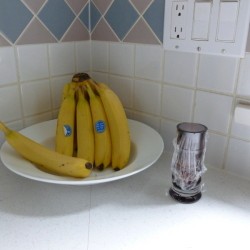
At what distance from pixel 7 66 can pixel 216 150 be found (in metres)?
0.53

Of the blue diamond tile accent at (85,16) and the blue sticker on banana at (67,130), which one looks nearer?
the blue sticker on banana at (67,130)

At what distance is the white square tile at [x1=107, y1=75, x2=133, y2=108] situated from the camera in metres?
0.79

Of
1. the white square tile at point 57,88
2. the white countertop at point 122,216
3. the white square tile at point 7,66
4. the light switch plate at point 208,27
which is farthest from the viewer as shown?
the white square tile at point 57,88

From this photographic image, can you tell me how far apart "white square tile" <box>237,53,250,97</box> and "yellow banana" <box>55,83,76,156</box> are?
1.13 ft

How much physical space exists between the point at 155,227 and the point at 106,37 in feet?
1.75

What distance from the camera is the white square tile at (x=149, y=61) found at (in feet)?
2.31

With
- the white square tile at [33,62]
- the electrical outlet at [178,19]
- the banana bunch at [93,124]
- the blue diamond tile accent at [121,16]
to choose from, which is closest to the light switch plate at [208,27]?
the electrical outlet at [178,19]

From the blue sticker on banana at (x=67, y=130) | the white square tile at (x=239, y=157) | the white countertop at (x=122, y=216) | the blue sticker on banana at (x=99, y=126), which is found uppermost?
the blue sticker on banana at (x=99, y=126)

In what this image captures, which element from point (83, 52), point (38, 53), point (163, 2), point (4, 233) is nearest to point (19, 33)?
point (38, 53)

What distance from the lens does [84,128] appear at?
596mm

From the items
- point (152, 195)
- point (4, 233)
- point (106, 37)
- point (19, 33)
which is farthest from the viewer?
point (106, 37)

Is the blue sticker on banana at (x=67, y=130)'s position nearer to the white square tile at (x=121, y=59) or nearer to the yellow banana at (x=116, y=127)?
the yellow banana at (x=116, y=127)

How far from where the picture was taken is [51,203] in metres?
0.54

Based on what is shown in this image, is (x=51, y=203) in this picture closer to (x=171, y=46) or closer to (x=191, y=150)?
(x=191, y=150)
